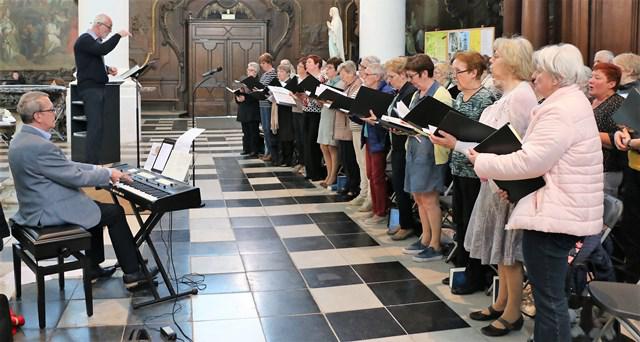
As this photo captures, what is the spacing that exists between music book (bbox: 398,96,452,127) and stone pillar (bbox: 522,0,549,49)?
4819 millimetres

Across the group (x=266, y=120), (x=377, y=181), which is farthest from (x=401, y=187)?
(x=266, y=120)

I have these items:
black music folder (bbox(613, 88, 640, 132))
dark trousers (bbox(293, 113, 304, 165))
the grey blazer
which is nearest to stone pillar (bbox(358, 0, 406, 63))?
dark trousers (bbox(293, 113, 304, 165))

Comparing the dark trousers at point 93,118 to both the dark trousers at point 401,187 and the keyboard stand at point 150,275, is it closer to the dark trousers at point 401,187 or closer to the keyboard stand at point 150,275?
the keyboard stand at point 150,275

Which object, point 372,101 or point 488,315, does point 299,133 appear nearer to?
point 372,101

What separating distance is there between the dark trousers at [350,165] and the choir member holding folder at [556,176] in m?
4.79

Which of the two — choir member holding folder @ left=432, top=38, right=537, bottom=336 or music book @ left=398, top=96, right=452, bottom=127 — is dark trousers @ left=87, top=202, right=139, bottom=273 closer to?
music book @ left=398, top=96, right=452, bottom=127

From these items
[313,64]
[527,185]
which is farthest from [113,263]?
[313,64]

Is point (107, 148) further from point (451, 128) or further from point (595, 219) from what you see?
point (595, 219)

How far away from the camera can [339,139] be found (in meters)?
7.82

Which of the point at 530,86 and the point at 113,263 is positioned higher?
the point at 530,86

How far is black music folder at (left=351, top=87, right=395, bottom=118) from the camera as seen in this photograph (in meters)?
5.98

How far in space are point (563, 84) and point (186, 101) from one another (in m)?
18.6

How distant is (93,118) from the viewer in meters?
8.61

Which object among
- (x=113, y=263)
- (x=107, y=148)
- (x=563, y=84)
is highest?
(x=563, y=84)
